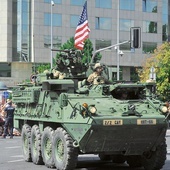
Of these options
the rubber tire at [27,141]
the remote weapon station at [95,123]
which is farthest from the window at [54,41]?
the remote weapon station at [95,123]

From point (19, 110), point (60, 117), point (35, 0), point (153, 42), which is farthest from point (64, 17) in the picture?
point (60, 117)

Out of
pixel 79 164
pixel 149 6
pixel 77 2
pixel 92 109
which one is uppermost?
pixel 149 6

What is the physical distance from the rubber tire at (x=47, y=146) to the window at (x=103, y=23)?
48.1 meters

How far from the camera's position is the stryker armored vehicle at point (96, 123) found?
39.2 ft

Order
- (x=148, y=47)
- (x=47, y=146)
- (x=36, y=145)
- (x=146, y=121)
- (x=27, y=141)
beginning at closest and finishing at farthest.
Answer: (x=146, y=121) → (x=47, y=146) → (x=36, y=145) → (x=27, y=141) → (x=148, y=47)

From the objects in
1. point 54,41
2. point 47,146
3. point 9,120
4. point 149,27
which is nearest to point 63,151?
point 47,146

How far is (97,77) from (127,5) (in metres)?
50.3

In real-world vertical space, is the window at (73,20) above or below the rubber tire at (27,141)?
above

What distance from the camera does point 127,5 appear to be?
207 feet

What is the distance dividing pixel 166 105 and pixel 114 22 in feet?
165

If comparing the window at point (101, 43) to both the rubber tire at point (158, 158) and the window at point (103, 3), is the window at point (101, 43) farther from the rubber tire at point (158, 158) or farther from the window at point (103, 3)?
the rubber tire at point (158, 158)

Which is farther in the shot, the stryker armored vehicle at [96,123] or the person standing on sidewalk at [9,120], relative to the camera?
the person standing on sidewalk at [9,120]

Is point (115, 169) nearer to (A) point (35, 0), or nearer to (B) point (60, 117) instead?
(B) point (60, 117)

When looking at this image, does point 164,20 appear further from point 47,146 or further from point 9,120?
point 47,146
